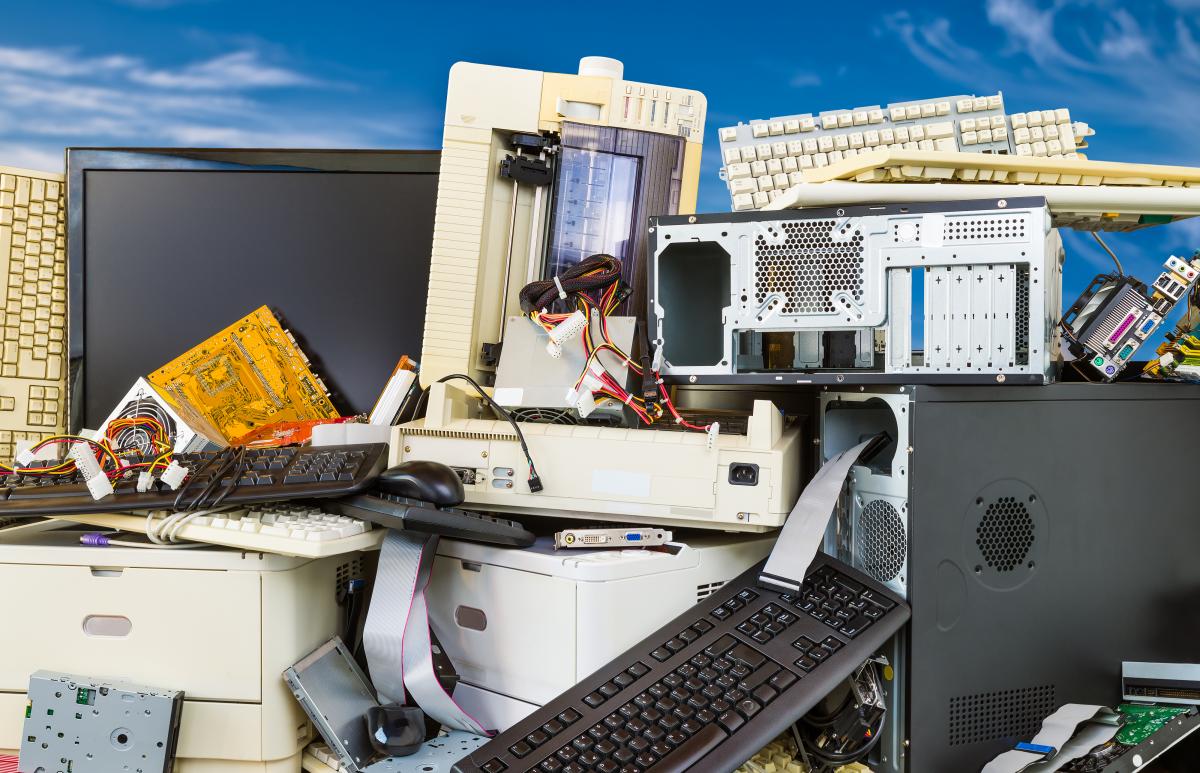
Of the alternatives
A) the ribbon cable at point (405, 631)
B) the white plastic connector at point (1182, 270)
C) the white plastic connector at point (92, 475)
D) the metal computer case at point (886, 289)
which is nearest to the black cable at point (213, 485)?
the white plastic connector at point (92, 475)

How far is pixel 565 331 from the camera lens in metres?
1.25

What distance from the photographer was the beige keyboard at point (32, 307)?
1.63m

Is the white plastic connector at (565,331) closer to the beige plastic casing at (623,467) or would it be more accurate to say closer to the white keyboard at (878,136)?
the beige plastic casing at (623,467)

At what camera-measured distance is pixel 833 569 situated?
118 centimetres

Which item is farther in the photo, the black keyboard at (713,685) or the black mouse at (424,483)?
the black mouse at (424,483)

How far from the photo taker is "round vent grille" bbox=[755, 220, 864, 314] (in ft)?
3.97

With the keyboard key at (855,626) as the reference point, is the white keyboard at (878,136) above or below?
above

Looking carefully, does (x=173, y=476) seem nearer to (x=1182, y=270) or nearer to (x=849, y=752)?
(x=849, y=752)

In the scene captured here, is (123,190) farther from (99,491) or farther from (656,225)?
(656,225)

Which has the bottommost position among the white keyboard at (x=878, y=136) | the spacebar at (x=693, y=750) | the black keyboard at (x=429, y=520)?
the spacebar at (x=693, y=750)

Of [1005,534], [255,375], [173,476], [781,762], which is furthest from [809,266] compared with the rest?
[255,375]

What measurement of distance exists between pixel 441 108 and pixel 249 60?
166 centimetres

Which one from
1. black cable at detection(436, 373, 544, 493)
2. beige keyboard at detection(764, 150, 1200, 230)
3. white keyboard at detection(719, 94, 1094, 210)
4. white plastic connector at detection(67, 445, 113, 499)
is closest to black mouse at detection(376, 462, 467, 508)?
black cable at detection(436, 373, 544, 493)

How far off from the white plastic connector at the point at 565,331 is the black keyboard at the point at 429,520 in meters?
0.27
